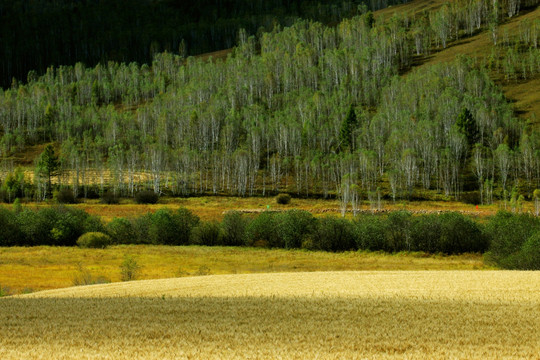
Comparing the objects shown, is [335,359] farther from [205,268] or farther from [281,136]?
[281,136]

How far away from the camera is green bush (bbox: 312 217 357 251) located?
8988 centimetres

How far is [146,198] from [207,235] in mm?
49685

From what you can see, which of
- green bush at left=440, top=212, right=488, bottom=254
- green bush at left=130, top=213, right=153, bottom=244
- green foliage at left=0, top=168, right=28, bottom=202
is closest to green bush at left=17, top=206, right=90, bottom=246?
green bush at left=130, top=213, right=153, bottom=244

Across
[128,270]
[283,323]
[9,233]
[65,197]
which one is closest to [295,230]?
[128,270]

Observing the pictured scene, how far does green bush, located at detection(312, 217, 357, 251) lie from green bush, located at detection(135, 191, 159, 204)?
64.0m

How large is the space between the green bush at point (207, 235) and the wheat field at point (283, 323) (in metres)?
59.7

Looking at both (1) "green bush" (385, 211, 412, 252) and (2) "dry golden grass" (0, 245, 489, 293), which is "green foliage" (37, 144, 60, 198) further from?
(1) "green bush" (385, 211, 412, 252)

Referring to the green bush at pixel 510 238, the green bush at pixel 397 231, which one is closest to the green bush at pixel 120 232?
the green bush at pixel 397 231

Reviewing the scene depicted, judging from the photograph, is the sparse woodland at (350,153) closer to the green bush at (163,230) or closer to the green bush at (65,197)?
the green bush at (65,197)

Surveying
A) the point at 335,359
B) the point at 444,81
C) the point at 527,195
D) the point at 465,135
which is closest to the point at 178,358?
the point at 335,359

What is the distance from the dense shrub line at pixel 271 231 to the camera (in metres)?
84.8

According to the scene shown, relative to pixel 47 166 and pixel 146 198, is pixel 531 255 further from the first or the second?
pixel 47 166

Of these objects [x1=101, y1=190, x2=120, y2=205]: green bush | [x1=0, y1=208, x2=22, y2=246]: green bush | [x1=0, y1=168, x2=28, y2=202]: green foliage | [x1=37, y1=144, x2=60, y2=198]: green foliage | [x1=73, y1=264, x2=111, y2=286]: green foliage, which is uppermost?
[x1=37, y1=144, x2=60, y2=198]: green foliage

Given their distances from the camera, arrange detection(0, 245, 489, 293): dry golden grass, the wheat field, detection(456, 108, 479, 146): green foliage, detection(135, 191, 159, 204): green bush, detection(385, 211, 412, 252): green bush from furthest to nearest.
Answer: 1. detection(456, 108, 479, 146): green foliage
2. detection(135, 191, 159, 204): green bush
3. detection(385, 211, 412, 252): green bush
4. detection(0, 245, 489, 293): dry golden grass
5. the wheat field
